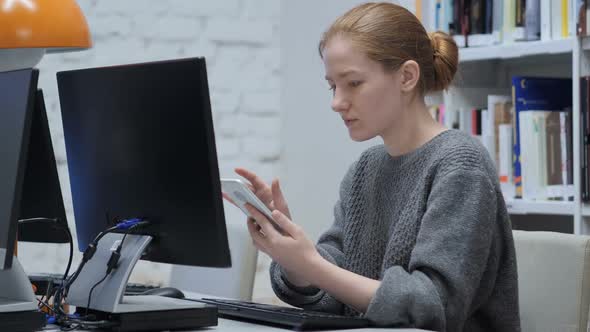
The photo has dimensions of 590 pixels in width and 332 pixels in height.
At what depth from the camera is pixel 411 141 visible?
1673mm

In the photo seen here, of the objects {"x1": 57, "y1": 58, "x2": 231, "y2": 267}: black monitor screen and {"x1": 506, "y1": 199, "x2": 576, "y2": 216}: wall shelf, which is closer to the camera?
{"x1": 57, "y1": 58, "x2": 231, "y2": 267}: black monitor screen

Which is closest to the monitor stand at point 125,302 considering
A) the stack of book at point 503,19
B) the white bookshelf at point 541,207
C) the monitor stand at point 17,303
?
the monitor stand at point 17,303

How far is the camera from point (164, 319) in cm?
140

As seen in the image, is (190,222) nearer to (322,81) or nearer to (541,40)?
(541,40)

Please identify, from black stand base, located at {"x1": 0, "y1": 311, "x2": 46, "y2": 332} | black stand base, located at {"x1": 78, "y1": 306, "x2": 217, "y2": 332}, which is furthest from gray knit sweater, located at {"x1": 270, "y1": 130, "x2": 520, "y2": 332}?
black stand base, located at {"x1": 0, "y1": 311, "x2": 46, "y2": 332}

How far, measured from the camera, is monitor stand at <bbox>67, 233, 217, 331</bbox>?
1.39 metres

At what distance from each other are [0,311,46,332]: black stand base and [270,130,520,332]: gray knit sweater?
0.46 m

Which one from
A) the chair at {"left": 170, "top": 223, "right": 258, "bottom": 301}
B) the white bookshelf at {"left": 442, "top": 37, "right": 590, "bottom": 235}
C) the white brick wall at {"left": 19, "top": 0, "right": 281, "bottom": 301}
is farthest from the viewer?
the white brick wall at {"left": 19, "top": 0, "right": 281, "bottom": 301}

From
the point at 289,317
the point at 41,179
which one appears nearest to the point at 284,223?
the point at 289,317

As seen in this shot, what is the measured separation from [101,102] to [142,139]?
0.12m

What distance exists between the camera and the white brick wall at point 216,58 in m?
3.20

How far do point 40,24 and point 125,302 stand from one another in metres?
0.83

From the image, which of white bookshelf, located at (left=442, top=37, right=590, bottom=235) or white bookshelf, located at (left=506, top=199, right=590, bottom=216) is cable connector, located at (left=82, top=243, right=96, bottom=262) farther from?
white bookshelf, located at (left=506, top=199, right=590, bottom=216)

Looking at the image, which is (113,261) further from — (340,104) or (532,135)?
(532,135)
